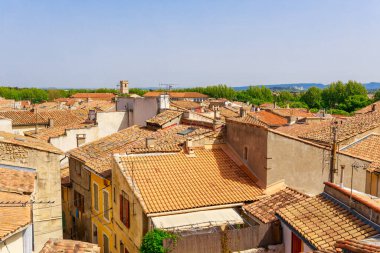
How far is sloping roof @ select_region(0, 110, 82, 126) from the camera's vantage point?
4045cm

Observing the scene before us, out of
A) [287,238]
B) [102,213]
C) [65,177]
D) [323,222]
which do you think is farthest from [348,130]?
[65,177]

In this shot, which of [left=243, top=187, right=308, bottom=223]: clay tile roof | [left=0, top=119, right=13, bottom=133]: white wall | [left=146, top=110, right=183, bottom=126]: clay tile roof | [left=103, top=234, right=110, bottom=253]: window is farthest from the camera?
[left=0, top=119, right=13, bottom=133]: white wall

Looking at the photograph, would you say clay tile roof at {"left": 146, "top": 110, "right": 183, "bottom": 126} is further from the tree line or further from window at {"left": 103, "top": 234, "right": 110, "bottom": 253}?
the tree line

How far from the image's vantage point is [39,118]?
4153cm

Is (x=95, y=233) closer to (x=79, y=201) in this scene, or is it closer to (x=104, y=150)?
(x=79, y=201)

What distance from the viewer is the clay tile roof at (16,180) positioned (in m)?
12.9

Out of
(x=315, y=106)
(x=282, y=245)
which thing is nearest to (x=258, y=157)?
(x=282, y=245)

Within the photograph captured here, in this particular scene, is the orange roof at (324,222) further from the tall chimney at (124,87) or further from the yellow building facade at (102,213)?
the tall chimney at (124,87)

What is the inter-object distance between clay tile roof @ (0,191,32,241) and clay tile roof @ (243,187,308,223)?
24.6 ft

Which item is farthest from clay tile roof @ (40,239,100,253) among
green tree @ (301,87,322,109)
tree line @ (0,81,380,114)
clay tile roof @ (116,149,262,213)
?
green tree @ (301,87,322,109)

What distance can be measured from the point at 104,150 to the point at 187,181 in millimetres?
8058

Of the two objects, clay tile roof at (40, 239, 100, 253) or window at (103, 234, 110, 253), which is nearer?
clay tile roof at (40, 239, 100, 253)

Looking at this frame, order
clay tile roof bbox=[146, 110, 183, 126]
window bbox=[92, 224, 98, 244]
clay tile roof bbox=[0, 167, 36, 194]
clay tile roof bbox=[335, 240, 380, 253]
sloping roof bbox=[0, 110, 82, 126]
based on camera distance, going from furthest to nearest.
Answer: sloping roof bbox=[0, 110, 82, 126]
clay tile roof bbox=[146, 110, 183, 126]
window bbox=[92, 224, 98, 244]
clay tile roof bbox=[0, 167, 36, 194]
clay tile roof bbox=[335, 240, 380, 253]

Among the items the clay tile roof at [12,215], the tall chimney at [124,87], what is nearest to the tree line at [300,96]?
the tall chimney at [124,87]
